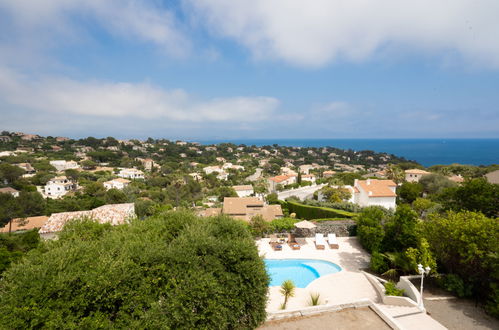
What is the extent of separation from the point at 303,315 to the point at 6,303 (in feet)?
29.7

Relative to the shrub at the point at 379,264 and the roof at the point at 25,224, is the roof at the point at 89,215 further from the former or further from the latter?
the shrub at the point at 379,264

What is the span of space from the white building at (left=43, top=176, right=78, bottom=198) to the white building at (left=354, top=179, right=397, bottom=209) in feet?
215

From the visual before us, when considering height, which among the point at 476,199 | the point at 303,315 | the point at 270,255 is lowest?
the point at 270,255

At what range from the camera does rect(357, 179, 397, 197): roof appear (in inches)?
1119

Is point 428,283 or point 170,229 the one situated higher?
point 170,229

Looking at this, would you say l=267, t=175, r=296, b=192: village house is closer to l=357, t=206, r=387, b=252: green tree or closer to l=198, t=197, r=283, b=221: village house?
l=198, t=197, r=283, b=221: village house

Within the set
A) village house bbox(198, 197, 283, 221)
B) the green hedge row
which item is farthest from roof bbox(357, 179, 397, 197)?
village house bbox(198, 197, 283, 221)

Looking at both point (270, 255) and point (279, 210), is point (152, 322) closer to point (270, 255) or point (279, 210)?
point (270, 255)

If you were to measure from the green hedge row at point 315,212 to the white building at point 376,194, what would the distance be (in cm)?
766

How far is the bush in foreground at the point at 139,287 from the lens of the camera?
6.41 metres

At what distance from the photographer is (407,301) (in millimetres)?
9516

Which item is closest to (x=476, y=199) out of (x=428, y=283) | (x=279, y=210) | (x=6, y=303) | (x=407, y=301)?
(x=428, y=283)

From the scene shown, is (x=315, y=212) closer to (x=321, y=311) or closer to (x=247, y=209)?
(x=247, y=209)

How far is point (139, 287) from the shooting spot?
7.31m
